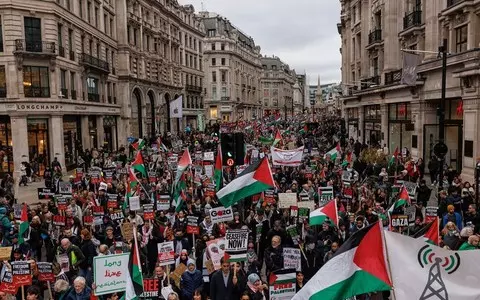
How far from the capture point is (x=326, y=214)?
38.1 ft

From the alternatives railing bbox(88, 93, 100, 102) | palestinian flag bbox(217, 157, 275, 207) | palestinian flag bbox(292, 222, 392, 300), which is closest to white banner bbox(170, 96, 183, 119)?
railing bbox(88, 93, 100, 102)

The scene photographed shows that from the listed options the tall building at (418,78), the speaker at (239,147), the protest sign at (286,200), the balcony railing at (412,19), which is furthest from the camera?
the balcony railing at (412,19)

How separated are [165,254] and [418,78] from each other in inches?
836

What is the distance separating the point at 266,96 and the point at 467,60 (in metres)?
139

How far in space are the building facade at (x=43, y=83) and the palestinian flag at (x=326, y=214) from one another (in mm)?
24380

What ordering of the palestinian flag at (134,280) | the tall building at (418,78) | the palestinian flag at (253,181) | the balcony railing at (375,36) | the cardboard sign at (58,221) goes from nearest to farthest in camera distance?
the palestinian flag at (134,280), the palestinian flag at (253,181), the cardboard sign at (58,221), the tall building at (418,78), the balcony railing at (375,36)

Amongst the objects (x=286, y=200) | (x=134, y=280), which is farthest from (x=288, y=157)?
(x=134, y=280)

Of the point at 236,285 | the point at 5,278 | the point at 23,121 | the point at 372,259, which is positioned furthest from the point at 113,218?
the point at 23,121

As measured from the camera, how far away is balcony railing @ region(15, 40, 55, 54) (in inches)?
1179

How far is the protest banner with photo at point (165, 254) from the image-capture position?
988 centimetres

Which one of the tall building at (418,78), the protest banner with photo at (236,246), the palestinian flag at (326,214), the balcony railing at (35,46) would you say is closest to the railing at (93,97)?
the balcony railing at (35,46)

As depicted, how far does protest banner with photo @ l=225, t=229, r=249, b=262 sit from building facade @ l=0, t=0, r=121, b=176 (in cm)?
2510

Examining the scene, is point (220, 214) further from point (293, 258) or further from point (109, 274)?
point (109, 274)

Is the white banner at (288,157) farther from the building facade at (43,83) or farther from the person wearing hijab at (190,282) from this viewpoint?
the building facade at (43,83)
